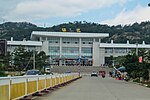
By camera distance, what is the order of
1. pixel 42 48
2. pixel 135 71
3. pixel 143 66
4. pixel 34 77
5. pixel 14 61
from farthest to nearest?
pixel 42 48, pixel 14 61, pixel 135 71, pixel 143 66, pixel 34 77

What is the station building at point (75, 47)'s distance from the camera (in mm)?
159750

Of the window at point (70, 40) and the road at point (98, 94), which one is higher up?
the window at point (70, 40)

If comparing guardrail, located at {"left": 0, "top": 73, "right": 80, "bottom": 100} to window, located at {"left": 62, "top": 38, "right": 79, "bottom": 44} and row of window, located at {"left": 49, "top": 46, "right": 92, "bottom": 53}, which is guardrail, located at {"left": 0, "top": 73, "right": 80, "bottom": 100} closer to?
row of window, located at {"left": 49, "top": 46, "right": 92, "bottom": 53}

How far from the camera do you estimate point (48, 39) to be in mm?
161500

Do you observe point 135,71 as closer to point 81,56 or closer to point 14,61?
point 14,61

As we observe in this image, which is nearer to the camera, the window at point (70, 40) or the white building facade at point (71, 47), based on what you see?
the white building facade at point (71, 47)

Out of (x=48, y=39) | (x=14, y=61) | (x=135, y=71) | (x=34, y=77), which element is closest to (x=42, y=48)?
(x=48, y=39)

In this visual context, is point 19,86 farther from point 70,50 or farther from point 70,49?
point 70,49

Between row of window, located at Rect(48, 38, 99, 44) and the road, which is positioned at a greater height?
row of window, located at Rect(48, 38, 99, 44)

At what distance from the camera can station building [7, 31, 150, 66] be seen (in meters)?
160

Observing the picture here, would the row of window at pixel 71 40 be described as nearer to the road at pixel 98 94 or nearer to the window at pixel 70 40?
the window at pixel 70 40

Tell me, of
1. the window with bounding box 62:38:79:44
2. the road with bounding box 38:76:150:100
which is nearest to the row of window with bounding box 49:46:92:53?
the window with bounding box 62:38:79:44

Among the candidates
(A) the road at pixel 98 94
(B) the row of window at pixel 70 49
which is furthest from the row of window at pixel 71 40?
(A) the road at pixel 98 94

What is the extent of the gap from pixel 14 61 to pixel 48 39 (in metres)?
54.1
